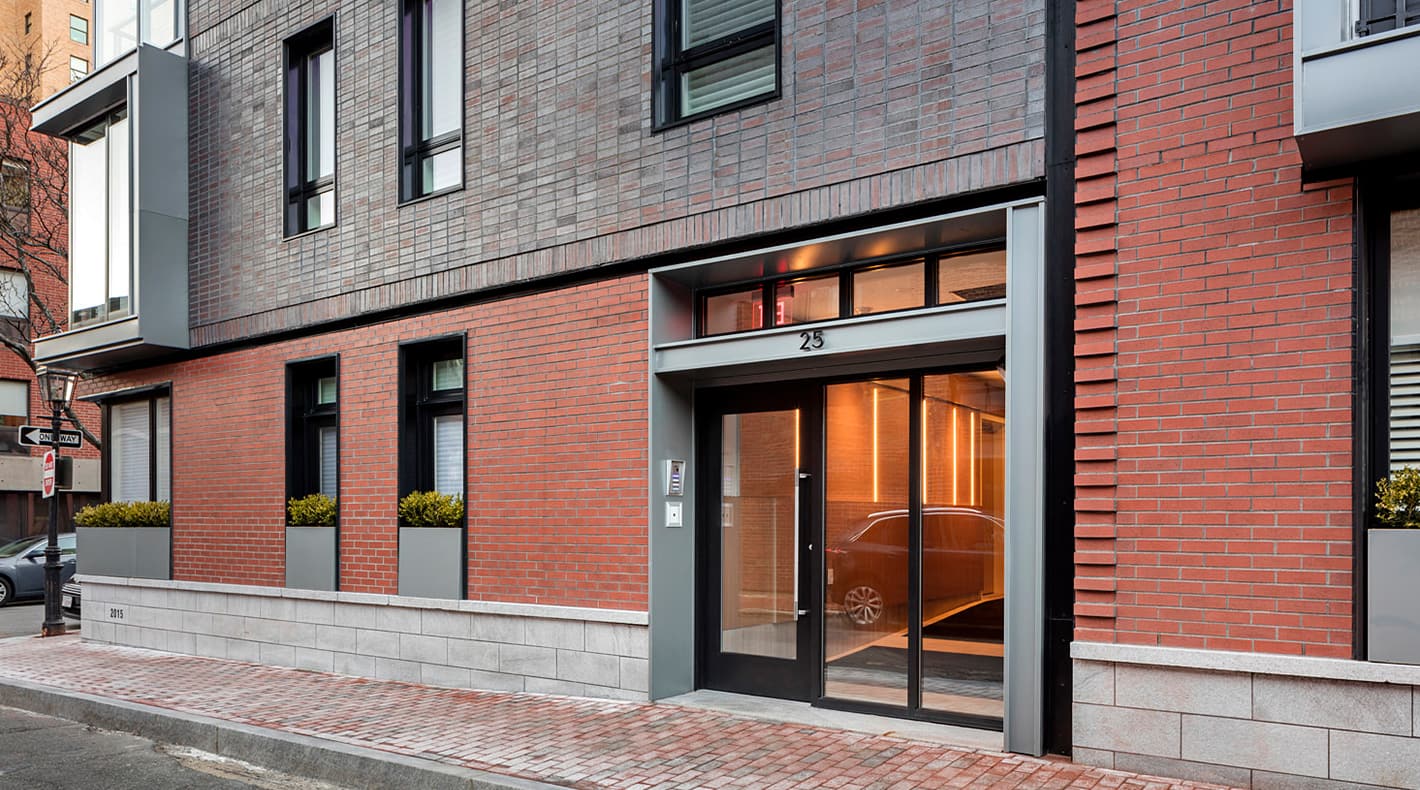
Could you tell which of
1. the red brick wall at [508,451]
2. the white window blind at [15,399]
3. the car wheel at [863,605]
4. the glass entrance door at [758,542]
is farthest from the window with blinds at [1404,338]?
the white window blind at [15,399]

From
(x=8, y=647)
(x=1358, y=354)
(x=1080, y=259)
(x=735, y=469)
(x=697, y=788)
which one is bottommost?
(x=8, y=647)

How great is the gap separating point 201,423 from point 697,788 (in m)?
9.54

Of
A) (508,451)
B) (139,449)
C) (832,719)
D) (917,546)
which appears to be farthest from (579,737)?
(139,449)

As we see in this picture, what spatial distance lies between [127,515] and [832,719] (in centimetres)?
1058

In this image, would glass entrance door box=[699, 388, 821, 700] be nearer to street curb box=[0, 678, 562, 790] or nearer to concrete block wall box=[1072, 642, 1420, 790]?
concrete block wall box=[1072, 642, 1420, 790]

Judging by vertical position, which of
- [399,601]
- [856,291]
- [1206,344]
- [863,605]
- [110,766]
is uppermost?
[856,291]

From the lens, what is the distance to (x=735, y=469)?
29.4 ft

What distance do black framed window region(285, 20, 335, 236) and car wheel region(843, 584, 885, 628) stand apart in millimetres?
7496

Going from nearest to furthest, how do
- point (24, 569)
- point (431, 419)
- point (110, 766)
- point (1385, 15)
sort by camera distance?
1. point (1385, 15)
2. point (110, 766)
3. point (431, 419)
4. point (24, 569)

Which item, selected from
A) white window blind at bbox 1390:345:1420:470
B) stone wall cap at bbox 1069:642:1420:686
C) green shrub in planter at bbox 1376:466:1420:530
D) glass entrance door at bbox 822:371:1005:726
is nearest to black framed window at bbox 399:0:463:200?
glass entrance door at bbox 822:371:1005:726

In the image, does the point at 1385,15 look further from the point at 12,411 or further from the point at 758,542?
the point at 12,411

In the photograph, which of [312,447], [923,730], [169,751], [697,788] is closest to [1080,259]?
[923,730]

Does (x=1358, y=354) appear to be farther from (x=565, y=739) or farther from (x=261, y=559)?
(x=261, y=559)

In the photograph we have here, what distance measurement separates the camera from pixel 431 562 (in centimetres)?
1023
